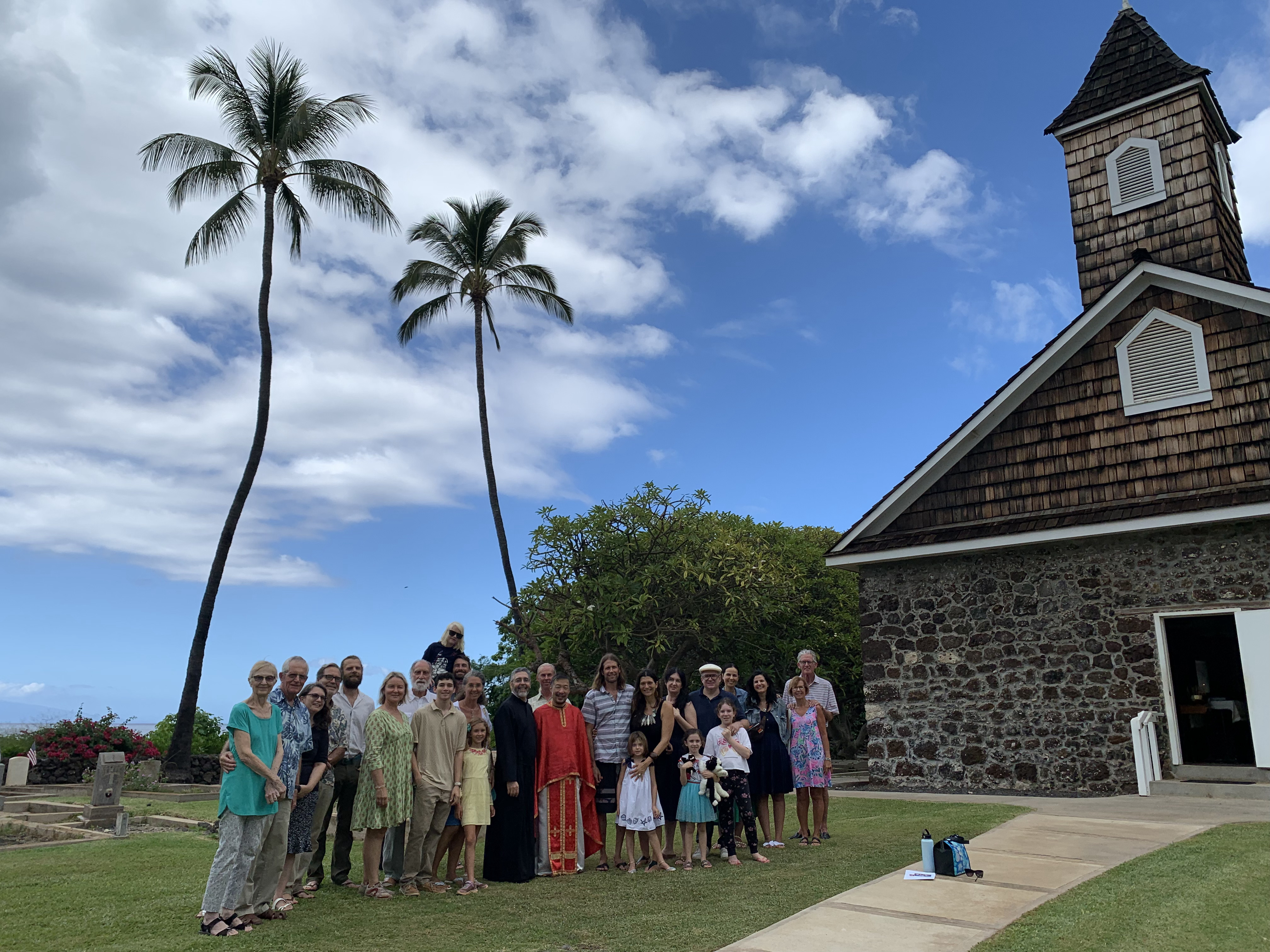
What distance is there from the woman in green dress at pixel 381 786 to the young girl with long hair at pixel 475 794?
438 mm

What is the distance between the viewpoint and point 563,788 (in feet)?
24.2

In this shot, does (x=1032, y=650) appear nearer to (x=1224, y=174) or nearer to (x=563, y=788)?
(x=563, y=788)

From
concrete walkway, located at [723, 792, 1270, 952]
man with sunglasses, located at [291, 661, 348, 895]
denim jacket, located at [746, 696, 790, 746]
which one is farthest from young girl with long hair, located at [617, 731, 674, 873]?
man with sunglasses, located at [291, 661, 348, 895]

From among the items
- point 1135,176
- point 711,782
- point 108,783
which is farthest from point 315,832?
point 1135,176

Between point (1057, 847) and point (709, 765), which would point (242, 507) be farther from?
point (1057, 847)

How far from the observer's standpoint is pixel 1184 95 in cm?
1373

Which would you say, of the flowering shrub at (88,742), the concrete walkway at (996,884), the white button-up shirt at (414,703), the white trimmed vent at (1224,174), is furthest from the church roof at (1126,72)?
the flowering shrub at (88,742)

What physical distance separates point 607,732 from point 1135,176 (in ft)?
41.0

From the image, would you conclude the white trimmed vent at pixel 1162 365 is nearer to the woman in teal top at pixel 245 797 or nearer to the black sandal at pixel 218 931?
the woman in teal top at pixel 245 797

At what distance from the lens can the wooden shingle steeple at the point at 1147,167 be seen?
1339cm

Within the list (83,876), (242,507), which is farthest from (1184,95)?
(242,507)

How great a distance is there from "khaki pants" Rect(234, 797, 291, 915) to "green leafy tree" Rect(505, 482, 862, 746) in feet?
33.5

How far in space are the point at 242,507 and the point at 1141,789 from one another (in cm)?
1864

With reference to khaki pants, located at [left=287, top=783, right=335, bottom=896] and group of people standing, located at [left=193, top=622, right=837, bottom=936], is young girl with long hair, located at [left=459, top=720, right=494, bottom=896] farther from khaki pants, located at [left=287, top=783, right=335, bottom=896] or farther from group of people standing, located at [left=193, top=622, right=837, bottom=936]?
khaki pants, located at [left=287, top=783, right=335, bottom=896]
